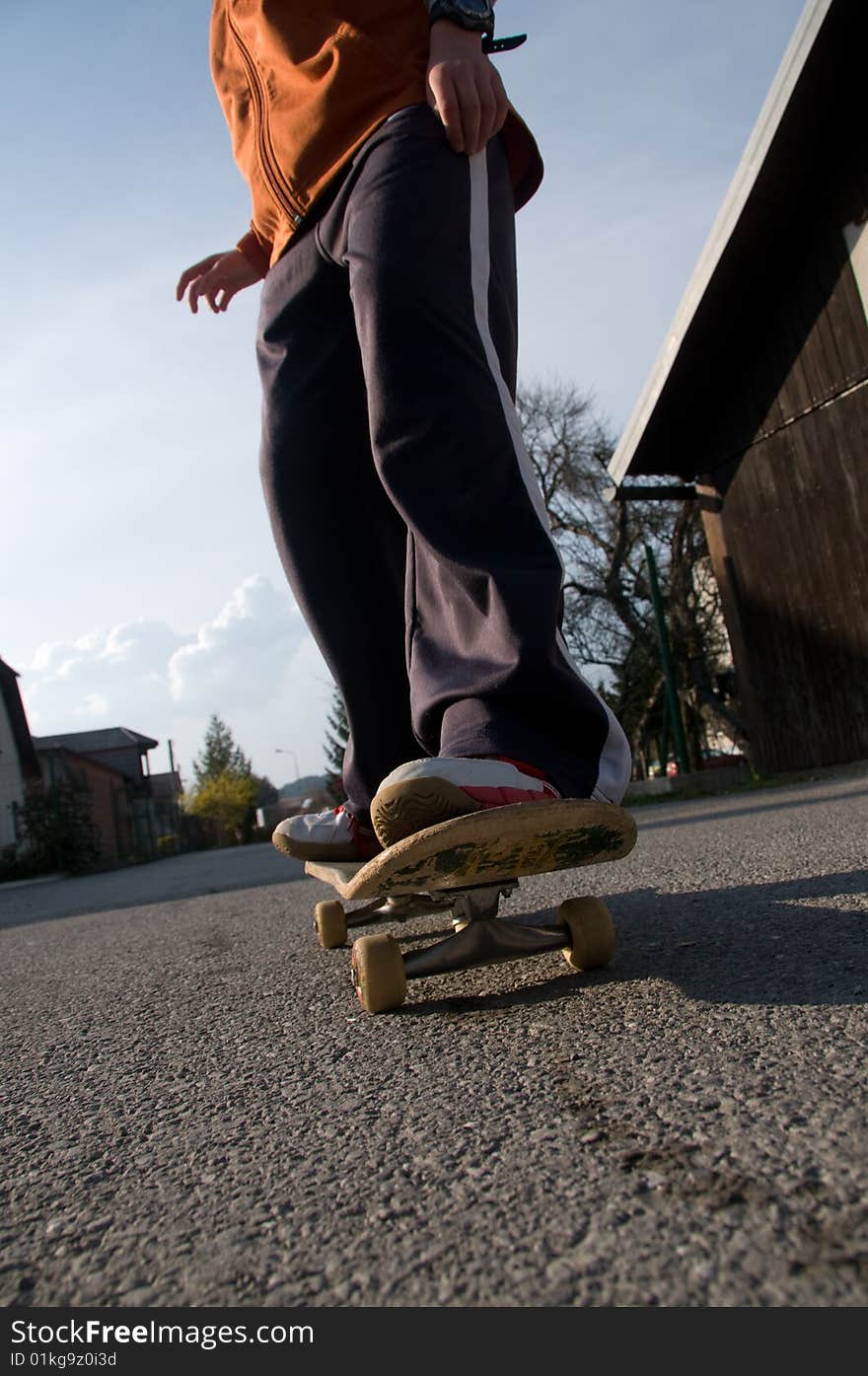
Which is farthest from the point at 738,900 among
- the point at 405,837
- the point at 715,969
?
the point at 405,837

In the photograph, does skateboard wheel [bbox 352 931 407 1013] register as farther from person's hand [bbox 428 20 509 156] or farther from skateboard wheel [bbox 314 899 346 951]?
person's hand [bbox 428 20 509 156]

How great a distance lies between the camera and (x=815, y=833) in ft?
9.86

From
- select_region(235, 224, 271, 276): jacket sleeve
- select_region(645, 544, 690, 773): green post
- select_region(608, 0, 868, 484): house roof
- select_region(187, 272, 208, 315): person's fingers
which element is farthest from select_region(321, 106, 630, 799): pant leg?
select_region(645, 544, 690, 773): green post

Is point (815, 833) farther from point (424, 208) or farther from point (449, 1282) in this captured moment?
point (449, 1282)

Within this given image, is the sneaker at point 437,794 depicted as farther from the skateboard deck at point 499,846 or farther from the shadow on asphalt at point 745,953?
the shadow on asphalt at point 745,953

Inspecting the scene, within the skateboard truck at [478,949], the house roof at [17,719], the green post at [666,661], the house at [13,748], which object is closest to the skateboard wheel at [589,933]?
the skateboard truck at [478,949]

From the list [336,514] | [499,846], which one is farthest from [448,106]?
[499,846]

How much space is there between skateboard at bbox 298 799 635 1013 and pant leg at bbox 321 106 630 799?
18 cm

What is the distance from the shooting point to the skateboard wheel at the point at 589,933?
1.36 m

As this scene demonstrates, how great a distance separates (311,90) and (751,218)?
23.7ft

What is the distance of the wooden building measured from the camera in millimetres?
7414

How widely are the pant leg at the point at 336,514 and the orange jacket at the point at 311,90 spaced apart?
148 mm

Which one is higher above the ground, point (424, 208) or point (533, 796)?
point (424, 208)

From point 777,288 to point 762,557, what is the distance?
230cm
